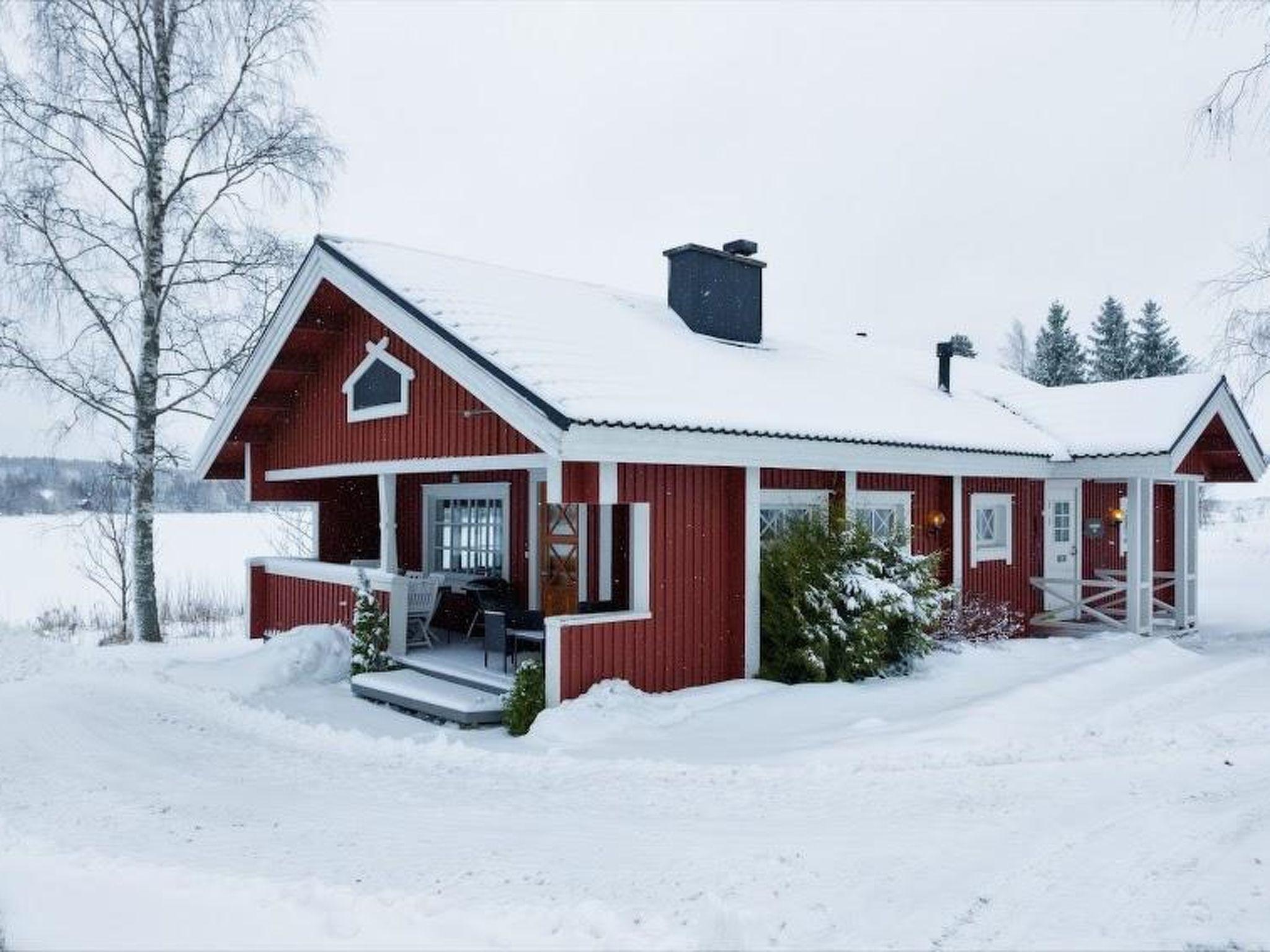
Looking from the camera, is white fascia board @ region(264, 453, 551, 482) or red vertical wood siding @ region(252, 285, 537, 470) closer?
white fascia board @ region(264, 453, 551, 482)

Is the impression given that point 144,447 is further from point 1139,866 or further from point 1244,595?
point 1244,595

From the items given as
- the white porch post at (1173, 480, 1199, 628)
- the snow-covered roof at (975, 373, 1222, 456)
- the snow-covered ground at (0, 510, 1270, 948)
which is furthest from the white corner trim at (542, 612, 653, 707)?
the white porch post at (1173, 480, 1199, 628)

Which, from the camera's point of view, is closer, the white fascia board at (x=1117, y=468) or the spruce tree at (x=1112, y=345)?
the white fascia board at (x=1117, y=468)

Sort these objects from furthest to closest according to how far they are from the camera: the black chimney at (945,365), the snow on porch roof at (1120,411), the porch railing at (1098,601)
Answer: the black chimney at (945,365)
the porch railing at (1098,601)
the snow on porch roof at (1120,411)

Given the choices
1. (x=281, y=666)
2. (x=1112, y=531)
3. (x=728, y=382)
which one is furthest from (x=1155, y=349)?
(x=281, y=666)

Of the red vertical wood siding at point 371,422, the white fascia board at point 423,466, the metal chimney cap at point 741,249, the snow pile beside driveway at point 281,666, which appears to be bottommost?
the snow pile beside driveway at point 281,666

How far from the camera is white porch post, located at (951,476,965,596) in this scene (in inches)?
493

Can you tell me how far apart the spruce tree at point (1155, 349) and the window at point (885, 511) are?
94.5 feet

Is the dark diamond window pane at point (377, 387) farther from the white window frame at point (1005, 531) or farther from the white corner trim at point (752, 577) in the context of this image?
the white window frame at point (1005, 531)

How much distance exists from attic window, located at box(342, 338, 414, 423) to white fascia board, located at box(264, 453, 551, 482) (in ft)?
1.95

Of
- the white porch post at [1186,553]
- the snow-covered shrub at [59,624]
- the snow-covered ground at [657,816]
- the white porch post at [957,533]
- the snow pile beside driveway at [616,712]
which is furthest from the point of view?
the snow-covered shrub at [59,624]

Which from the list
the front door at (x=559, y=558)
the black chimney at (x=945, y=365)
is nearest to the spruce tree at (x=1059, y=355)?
the black chimney at (x=945, y=365)

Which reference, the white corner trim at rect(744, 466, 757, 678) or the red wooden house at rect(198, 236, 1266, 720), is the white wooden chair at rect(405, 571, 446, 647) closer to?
the red wooden house at rect(198, 236, 1266, 720)

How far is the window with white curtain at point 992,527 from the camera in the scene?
1309 cm
